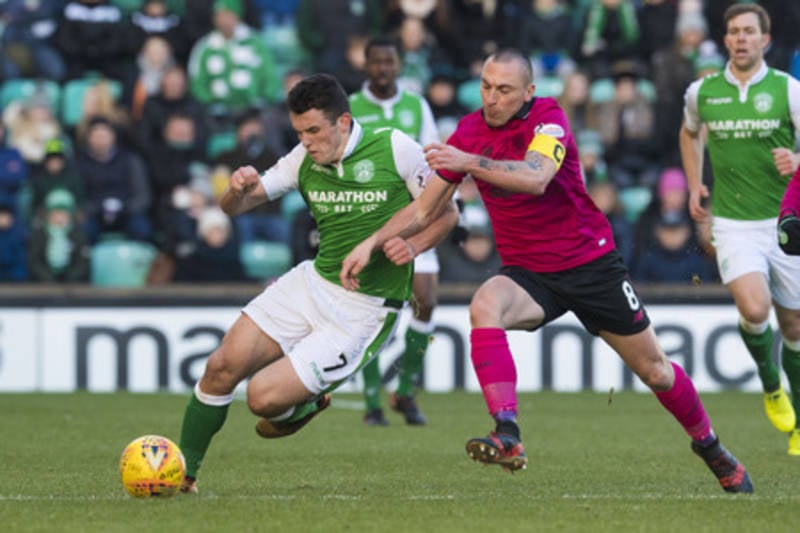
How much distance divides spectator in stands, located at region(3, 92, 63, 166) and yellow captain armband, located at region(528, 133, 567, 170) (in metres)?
11.3

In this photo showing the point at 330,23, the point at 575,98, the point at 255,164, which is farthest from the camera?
the point at 330,23

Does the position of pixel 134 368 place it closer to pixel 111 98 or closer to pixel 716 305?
pixel 111 98

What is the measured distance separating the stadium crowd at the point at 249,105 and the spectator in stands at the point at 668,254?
20mm

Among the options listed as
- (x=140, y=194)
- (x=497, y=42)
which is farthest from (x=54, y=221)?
(x=497, y=42)

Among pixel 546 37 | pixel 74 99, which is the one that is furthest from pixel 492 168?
pixel 74 99

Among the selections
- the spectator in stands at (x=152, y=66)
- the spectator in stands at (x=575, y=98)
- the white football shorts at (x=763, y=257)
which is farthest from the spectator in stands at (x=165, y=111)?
the white football shorts at (x=763, y=257)

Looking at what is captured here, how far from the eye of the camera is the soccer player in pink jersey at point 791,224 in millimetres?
8312

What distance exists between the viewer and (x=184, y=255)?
17.3 metres

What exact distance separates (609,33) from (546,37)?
84 cm

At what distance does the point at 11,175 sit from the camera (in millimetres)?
17891

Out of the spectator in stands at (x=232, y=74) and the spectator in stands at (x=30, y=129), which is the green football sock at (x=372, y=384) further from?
the spectator in stands at (x=30, y=129)

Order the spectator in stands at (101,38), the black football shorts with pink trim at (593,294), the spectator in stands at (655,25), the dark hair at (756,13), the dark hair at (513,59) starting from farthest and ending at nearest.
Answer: the spectator in stands at (655,25)
the spectator in stands at (101,38)
the dark hair at (756,13)
the black football shorts with pink trim at (593,294)
the dark hair at (513,59)

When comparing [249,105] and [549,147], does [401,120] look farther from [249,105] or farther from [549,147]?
[249,105]

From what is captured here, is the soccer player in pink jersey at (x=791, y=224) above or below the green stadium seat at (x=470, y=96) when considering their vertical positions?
above
